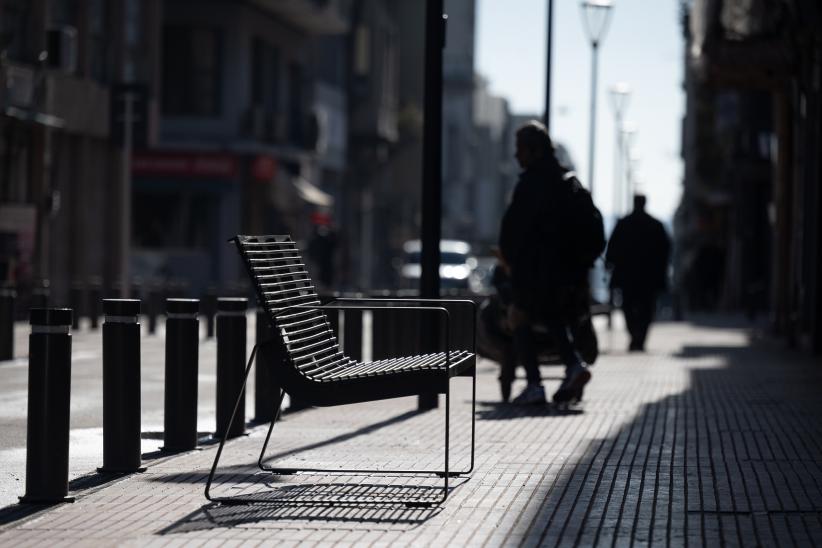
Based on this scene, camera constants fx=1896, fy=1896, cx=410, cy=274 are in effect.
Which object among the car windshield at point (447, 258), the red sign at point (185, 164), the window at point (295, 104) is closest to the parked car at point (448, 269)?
the car windshield at point (447, 258)

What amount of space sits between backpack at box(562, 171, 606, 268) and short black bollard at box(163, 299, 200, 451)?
4189mm

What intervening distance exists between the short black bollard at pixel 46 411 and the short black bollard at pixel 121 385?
83 cm

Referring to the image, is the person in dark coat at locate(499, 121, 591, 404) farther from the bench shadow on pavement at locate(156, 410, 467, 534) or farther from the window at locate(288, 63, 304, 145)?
the window at locate(288, 63, 304, 145)

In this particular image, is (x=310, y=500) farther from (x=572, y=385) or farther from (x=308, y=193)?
(x=308, y=193)

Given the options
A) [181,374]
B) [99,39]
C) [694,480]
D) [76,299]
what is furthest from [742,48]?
[694,480]

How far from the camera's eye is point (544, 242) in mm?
13609

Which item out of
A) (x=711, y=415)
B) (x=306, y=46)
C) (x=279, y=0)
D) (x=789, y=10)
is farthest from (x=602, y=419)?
(x=306, y=46)

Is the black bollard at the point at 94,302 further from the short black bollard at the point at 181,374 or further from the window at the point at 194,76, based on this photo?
the window at the point at 194,76

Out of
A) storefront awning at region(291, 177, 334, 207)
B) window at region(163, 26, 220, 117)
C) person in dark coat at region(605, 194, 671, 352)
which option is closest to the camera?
person in dark coat at region(605, 194, 671, 352)

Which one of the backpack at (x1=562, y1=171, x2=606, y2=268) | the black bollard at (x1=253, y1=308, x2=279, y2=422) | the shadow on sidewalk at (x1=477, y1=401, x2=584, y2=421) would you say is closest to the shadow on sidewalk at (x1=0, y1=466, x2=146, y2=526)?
the black bollard at (x1=253, y1=308, x2=279, y2=422)

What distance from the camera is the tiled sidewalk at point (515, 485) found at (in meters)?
7.14

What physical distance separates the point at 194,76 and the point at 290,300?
42423 mm

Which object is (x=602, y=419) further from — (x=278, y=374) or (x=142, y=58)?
(x=142, y=58)

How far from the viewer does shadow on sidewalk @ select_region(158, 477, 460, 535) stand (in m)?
7.46
